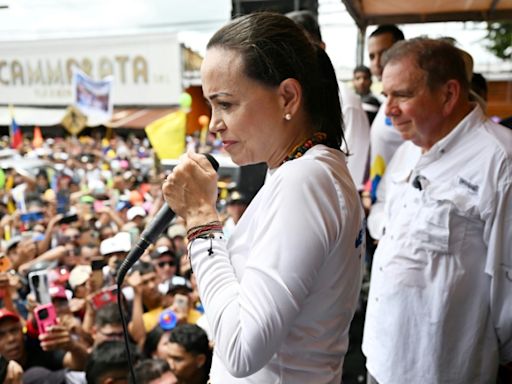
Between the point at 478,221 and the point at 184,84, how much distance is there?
1693 cm

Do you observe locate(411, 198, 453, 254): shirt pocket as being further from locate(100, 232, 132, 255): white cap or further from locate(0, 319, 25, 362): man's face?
locate(100, 232, 132, 255): white cap

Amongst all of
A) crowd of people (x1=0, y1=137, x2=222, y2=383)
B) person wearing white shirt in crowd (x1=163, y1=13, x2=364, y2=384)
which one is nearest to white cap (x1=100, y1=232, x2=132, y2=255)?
crowd of people (x1=0, y1=137, x2=222, y2=383)

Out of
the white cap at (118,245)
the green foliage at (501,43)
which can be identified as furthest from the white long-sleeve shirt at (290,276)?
the green foliage at (501,43)

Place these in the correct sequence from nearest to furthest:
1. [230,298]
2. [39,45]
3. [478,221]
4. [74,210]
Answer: [230,298] < [478,221] < [74,210] < [39,45]

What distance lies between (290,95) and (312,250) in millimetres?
303

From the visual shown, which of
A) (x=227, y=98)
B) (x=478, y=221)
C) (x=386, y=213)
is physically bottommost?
(x=386, y=213)

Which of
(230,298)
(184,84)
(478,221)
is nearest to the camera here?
(230,298)

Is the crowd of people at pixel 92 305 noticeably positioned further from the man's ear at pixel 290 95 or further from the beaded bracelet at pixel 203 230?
the man's ear at pixel 290 95

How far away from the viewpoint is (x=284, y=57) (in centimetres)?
89

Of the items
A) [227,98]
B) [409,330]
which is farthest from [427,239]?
[227,98]

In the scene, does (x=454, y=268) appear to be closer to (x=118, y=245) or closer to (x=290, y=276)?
(x=290, y=276)

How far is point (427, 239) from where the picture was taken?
1.67m

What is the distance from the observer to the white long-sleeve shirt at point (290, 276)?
0.78 m

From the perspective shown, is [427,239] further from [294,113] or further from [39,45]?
[39,45]
